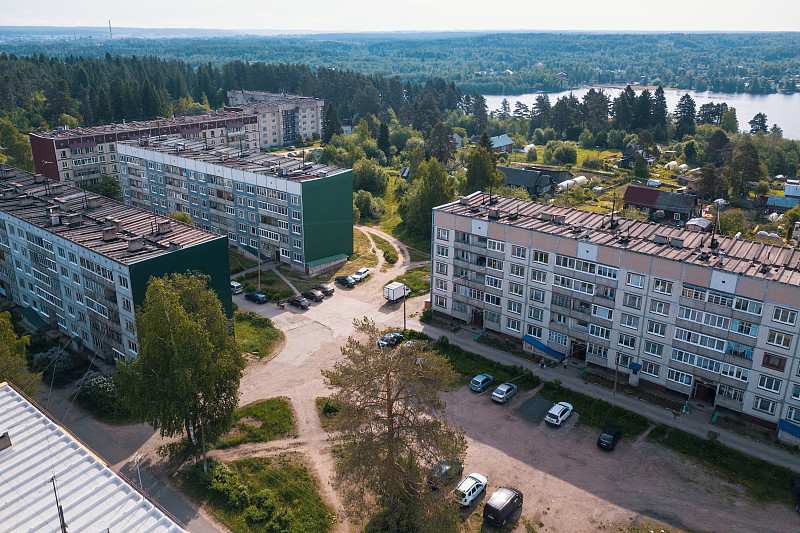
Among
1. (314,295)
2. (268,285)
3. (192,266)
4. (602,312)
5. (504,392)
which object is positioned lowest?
(268,285)

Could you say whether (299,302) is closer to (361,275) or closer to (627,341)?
(361,275)

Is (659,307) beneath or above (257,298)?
above

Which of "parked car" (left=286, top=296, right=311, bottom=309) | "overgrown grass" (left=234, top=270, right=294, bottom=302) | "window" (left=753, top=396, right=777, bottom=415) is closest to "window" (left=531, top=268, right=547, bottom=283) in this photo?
"window" (left=753, top=396, right=777, bottom=415)

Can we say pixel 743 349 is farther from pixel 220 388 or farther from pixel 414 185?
pixel 414 185

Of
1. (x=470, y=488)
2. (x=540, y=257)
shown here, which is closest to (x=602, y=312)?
(x=540, y=257)

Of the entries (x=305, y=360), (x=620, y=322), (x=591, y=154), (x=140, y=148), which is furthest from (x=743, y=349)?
(x=591, y=154)

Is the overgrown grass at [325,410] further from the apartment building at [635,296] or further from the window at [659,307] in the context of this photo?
the window at [659,307]

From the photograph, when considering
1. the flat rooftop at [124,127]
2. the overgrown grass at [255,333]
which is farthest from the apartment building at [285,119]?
the overgrown grass at [255,333]
